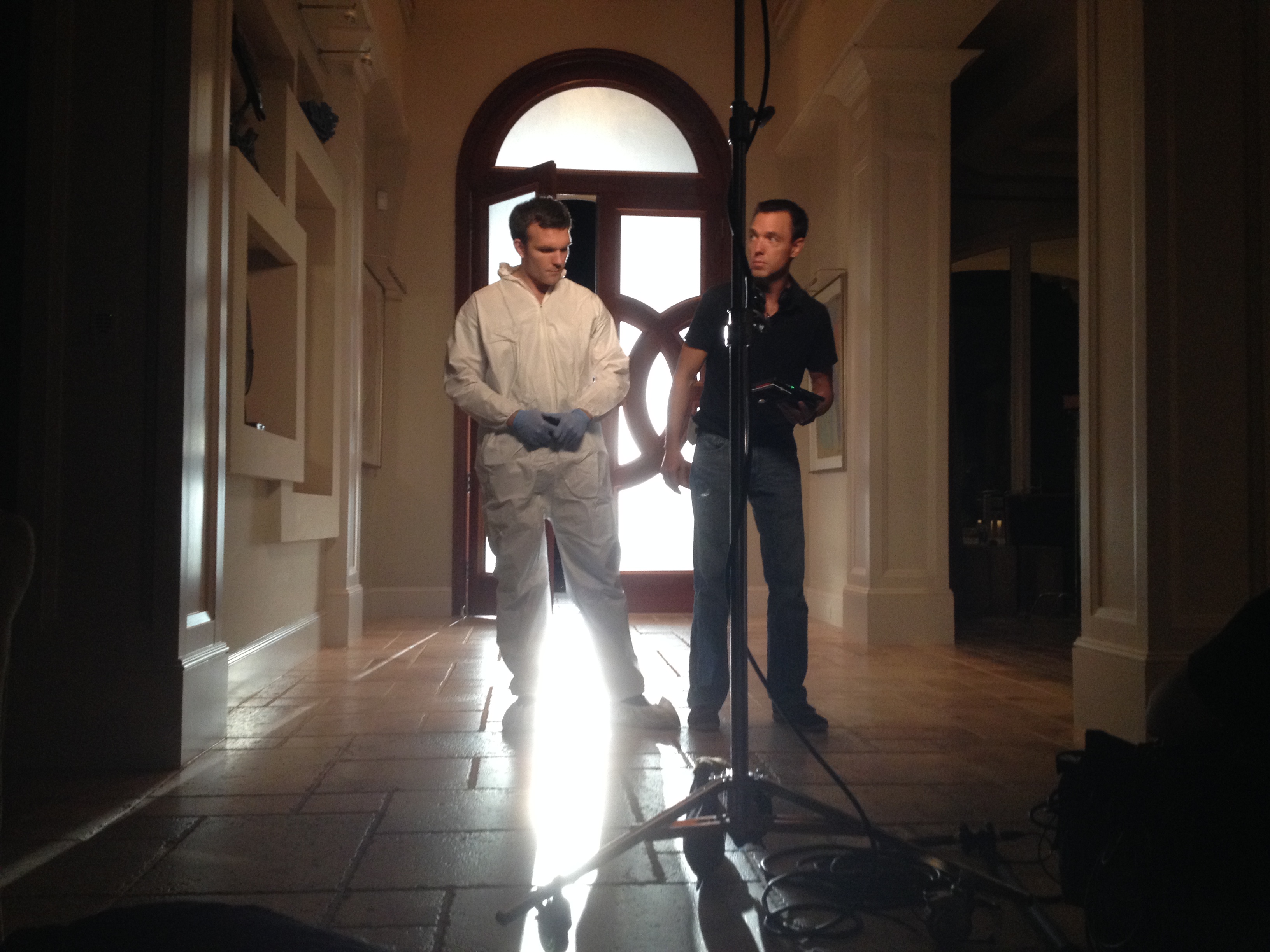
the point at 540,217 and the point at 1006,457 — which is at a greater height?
the point at 540,217

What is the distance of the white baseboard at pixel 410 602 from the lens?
663 centimetres

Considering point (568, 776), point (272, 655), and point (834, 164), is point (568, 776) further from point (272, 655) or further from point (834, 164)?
point (834, 164)

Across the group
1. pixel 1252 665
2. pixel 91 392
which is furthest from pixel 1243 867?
pixel 91 392

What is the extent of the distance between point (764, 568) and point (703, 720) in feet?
1.52

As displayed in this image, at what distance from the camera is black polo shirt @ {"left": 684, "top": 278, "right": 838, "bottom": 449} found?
305cm

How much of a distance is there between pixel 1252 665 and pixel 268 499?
11.2ft

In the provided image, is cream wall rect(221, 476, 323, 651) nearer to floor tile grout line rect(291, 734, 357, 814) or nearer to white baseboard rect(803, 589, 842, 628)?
floor tile grout line rect(291, 734, 357, 814)

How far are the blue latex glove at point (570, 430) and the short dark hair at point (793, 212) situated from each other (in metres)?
0.75

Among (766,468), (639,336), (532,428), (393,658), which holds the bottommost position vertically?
(393,658)

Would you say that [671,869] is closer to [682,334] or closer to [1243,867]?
[1243,867]

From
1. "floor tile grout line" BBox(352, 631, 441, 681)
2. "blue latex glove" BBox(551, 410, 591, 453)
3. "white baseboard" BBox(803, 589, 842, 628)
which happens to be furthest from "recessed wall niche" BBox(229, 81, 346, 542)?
"white baseboard" BBox(803, 589, 842, 628)

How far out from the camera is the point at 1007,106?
6648mm

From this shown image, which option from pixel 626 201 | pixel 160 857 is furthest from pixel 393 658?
pixel 626 201

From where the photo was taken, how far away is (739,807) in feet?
5.50
